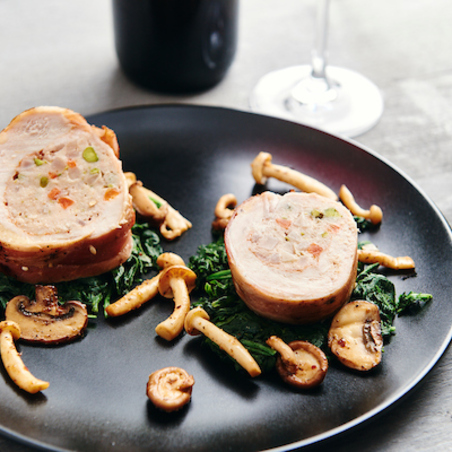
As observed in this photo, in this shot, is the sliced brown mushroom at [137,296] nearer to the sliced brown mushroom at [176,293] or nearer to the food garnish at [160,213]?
the sliced brown mushroom at [176,293]

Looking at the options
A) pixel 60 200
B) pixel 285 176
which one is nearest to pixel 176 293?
pixel 60 200

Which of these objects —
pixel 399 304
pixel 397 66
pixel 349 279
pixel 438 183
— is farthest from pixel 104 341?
pixel 397 66

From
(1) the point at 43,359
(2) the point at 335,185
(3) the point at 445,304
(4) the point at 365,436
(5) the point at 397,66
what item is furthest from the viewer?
(5) the point at 397,66

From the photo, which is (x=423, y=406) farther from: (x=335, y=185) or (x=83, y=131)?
(x=83, y=131)

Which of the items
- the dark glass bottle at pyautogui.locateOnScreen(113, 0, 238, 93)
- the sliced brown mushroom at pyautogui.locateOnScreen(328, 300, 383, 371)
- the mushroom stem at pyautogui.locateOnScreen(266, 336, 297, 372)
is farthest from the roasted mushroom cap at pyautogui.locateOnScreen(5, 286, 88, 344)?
the dark glass bottle at pyautogui.locateOnScreen(113, 0, 238, 93)

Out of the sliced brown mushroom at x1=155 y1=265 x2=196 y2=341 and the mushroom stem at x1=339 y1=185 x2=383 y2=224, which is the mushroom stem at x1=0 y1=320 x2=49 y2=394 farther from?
the mushroom stem at x1=339 y1=185 x2=383 y2=224

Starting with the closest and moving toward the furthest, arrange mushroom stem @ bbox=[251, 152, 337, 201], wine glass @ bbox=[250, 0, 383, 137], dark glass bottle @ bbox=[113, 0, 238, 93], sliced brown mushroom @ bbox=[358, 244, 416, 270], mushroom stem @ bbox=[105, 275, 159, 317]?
mushroom stem @ bbox=[105, 275, 159, 317] → sliced brown mushroom @ bbox=[358, 244, 416, 270] → mushroom stem @ bbox=[251, 152, 337, 201] → dark glass bottle @ bbox=[113, 0, 238, 93] → wine glass @ bbox=[250, 0, 383, 137]
